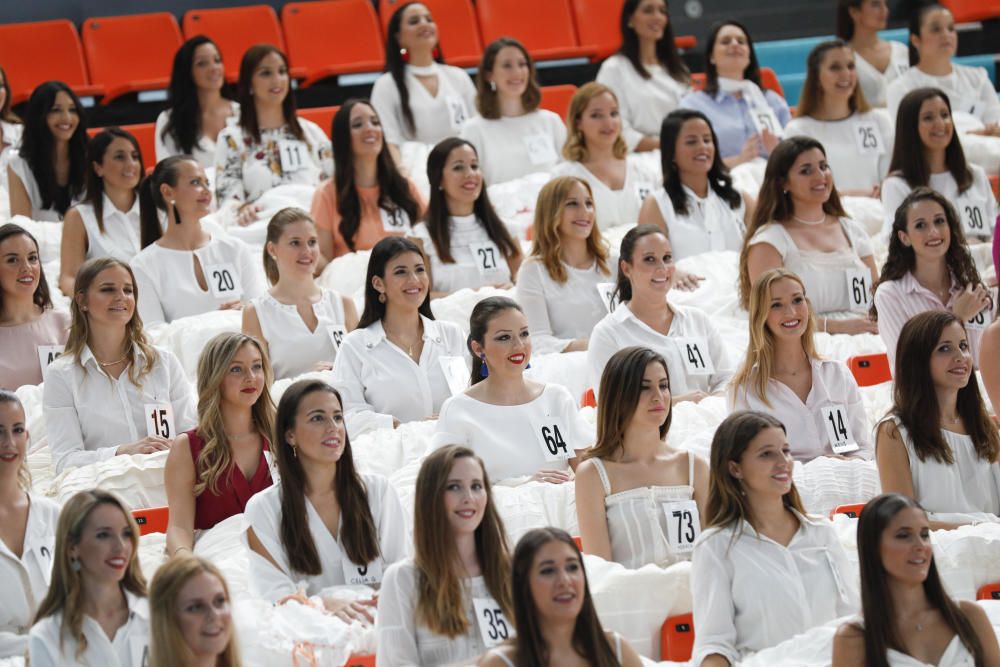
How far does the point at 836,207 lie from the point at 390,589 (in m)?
3.05

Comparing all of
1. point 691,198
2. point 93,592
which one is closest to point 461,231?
point 691,198

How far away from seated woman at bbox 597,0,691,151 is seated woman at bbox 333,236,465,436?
2712mm

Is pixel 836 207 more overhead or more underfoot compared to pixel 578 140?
more underfoot

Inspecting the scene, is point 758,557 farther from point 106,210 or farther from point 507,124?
point 507,124

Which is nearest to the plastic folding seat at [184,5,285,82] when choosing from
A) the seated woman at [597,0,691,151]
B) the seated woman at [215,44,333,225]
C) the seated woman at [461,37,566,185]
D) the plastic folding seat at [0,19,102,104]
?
the plastic folding seat at [0,19,102,104]

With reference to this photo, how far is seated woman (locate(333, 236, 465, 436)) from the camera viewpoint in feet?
18.1

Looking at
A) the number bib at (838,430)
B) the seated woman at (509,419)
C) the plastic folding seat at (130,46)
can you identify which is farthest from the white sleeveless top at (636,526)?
the plastic folding seat at (130,46)

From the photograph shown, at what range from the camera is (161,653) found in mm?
3539

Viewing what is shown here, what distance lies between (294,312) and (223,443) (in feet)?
4.25

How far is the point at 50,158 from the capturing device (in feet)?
23.7

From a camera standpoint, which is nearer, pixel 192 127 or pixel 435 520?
pixel 435 520

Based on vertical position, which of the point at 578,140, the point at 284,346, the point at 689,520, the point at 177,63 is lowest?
the point at 689,520

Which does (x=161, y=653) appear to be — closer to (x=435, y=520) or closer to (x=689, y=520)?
(x=435, y=520)

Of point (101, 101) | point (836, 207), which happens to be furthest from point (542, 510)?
point (101, 101)
